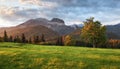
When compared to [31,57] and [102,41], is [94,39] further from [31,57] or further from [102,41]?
[31,57]

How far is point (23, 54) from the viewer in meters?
52.9

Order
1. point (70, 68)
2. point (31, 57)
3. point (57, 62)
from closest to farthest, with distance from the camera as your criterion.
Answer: point (70, 68) → point (57, 62) → point (31, 57)

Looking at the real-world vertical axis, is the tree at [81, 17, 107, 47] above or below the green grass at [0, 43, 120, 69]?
above

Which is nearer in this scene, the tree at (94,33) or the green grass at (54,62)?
the green grass at (54,62)

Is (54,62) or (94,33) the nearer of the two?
(54,62)

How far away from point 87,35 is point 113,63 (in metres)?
77.5

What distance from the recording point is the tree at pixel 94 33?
120875 millimetres

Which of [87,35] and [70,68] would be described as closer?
[70,68]

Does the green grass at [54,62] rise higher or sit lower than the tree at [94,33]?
lower

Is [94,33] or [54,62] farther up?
[94,33]

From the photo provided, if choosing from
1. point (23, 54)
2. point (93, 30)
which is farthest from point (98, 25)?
point (23, 54)

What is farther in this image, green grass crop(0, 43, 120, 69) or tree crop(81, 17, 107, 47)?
tree crop(81, 17, 107, 47)

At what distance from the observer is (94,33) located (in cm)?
12175

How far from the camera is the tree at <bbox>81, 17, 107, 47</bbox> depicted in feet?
397
